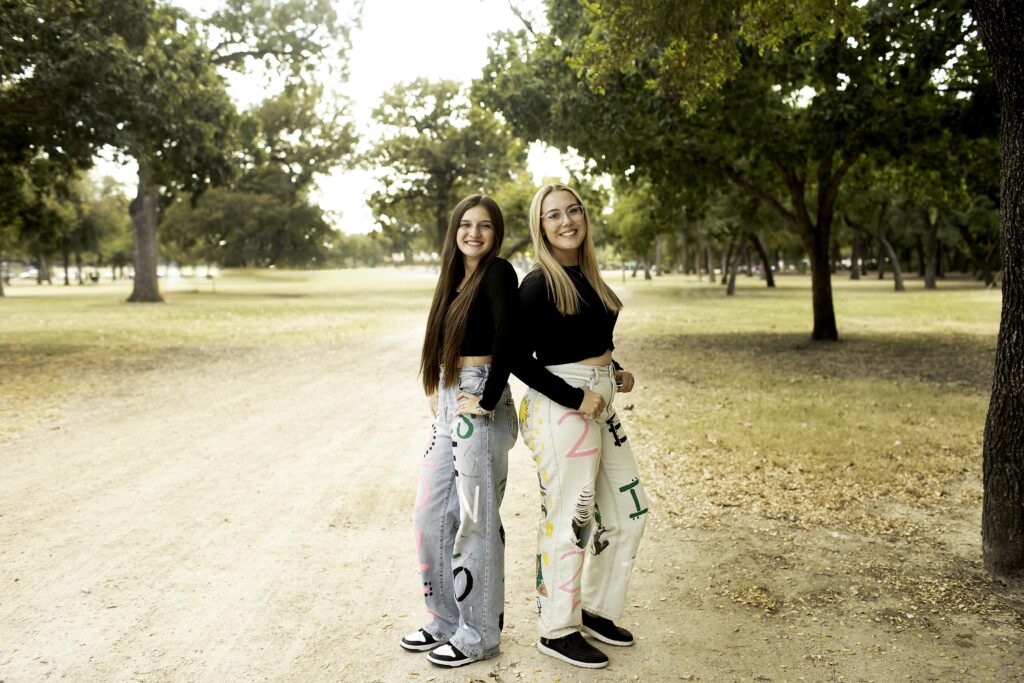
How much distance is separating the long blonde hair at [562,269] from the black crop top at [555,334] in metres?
0.03

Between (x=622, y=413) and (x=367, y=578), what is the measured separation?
18.6 feet

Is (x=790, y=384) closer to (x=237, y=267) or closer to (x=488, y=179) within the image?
(x=488, y=179)

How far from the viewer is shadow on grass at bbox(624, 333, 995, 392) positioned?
41.5 ft

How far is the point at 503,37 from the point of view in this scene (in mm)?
17000

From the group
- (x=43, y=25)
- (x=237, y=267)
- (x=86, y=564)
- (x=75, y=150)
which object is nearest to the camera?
(x=86, y=564)

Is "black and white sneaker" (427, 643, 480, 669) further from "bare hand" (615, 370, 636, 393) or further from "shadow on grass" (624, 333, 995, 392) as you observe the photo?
"shadow on grass" (624, 333, 995, 392)

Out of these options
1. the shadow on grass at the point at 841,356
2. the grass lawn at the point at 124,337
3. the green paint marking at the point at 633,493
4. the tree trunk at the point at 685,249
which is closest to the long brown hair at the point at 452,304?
the green paint marking at the point at 633,493

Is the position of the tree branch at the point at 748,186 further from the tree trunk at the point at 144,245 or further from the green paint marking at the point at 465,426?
the tree trunk at the point at 144,245

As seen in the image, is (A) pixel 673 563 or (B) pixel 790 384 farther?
(B) pixel 790 384

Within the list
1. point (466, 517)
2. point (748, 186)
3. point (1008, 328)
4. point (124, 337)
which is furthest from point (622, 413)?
point (124, 337)

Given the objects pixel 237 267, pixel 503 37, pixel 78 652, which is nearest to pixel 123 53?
pixel 503 37

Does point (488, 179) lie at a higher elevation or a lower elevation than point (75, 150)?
higher

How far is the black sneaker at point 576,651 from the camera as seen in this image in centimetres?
347

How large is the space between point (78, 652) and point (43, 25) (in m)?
12.8
